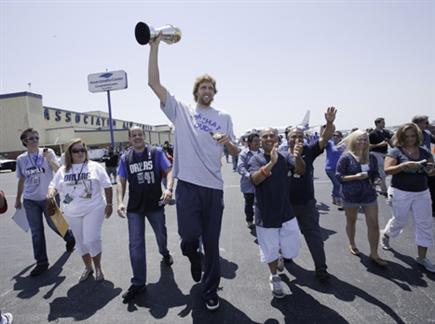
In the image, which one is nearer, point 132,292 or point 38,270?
point 132,292

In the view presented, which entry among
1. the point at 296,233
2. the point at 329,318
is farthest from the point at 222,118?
the point at 329,318

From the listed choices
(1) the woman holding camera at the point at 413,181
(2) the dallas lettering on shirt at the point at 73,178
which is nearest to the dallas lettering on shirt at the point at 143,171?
(2) the dallas lettering on shirt at the point at 73,178

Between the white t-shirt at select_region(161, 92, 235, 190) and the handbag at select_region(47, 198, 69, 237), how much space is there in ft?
6.85

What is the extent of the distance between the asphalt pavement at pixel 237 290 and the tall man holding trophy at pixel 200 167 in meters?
0.51

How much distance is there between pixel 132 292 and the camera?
121 inches

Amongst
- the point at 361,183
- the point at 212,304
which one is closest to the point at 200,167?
the point at 212,304

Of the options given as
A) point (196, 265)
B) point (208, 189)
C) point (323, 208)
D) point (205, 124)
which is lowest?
point (323, 208)

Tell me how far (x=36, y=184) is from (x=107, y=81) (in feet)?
75.5

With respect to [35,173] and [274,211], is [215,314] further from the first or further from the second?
[35,173]

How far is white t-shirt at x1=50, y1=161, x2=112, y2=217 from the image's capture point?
340 cm

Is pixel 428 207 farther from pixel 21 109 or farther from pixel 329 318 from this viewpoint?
pixel 21 109

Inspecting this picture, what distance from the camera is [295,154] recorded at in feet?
10.3

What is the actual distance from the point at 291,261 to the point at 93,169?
297 centimetres

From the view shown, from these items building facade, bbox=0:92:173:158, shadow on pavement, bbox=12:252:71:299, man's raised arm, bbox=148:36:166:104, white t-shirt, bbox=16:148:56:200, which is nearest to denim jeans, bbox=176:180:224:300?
man's raised arm, bbox=148:36:166:104
